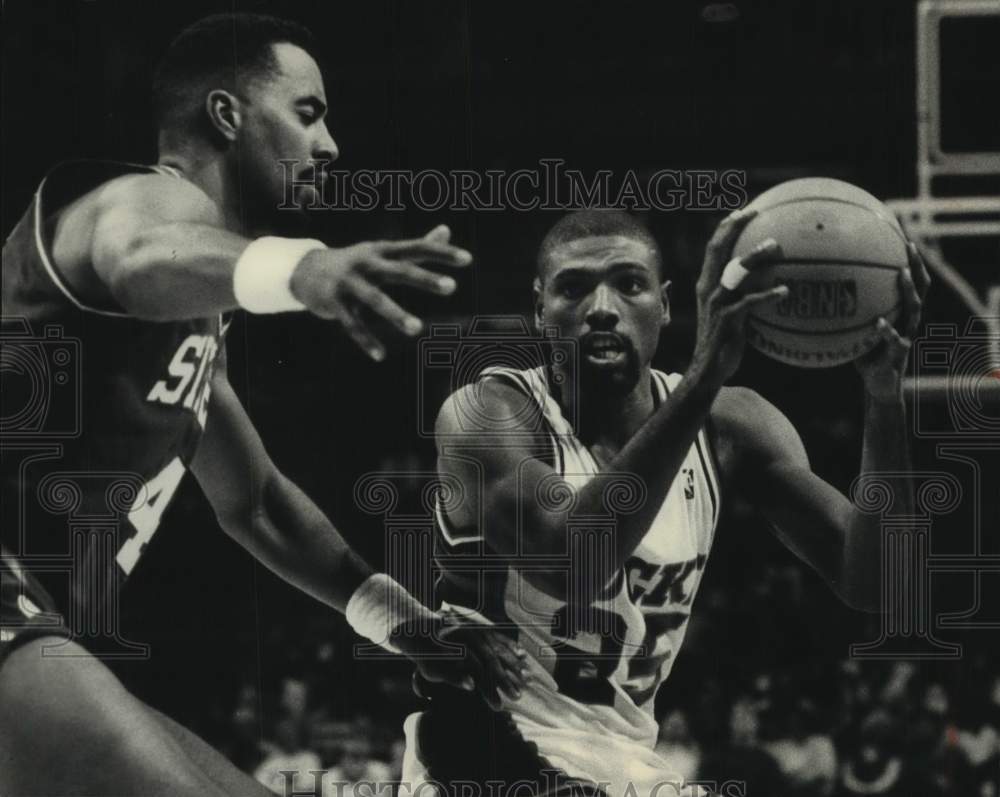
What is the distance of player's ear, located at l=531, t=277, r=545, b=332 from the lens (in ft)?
12.5

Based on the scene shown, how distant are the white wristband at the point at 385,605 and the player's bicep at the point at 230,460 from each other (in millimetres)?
339

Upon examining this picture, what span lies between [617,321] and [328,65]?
99 cm

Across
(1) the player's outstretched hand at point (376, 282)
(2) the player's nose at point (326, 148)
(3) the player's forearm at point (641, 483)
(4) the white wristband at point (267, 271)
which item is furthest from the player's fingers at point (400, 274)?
(2) the player's nose at point (326, 148)

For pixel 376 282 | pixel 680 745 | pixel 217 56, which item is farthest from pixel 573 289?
pixel 680 745

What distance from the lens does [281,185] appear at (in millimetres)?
3729

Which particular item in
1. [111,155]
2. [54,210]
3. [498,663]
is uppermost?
[111,155]

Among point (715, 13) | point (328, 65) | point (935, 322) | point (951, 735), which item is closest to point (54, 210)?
point (328, 65)

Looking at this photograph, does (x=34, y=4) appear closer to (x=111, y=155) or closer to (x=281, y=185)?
(x=111, y=155)

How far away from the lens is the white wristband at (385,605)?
3.76 meters

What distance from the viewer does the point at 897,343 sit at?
3504mm

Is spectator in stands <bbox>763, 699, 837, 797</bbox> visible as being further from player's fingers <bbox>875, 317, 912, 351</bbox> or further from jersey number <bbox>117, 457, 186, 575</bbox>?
jersey number <bbox>117, 457, 186, 575</bbox>

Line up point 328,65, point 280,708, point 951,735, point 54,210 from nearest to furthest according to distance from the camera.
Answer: point 54,210 < point 328,65 < point 280,708 < point 951,735
